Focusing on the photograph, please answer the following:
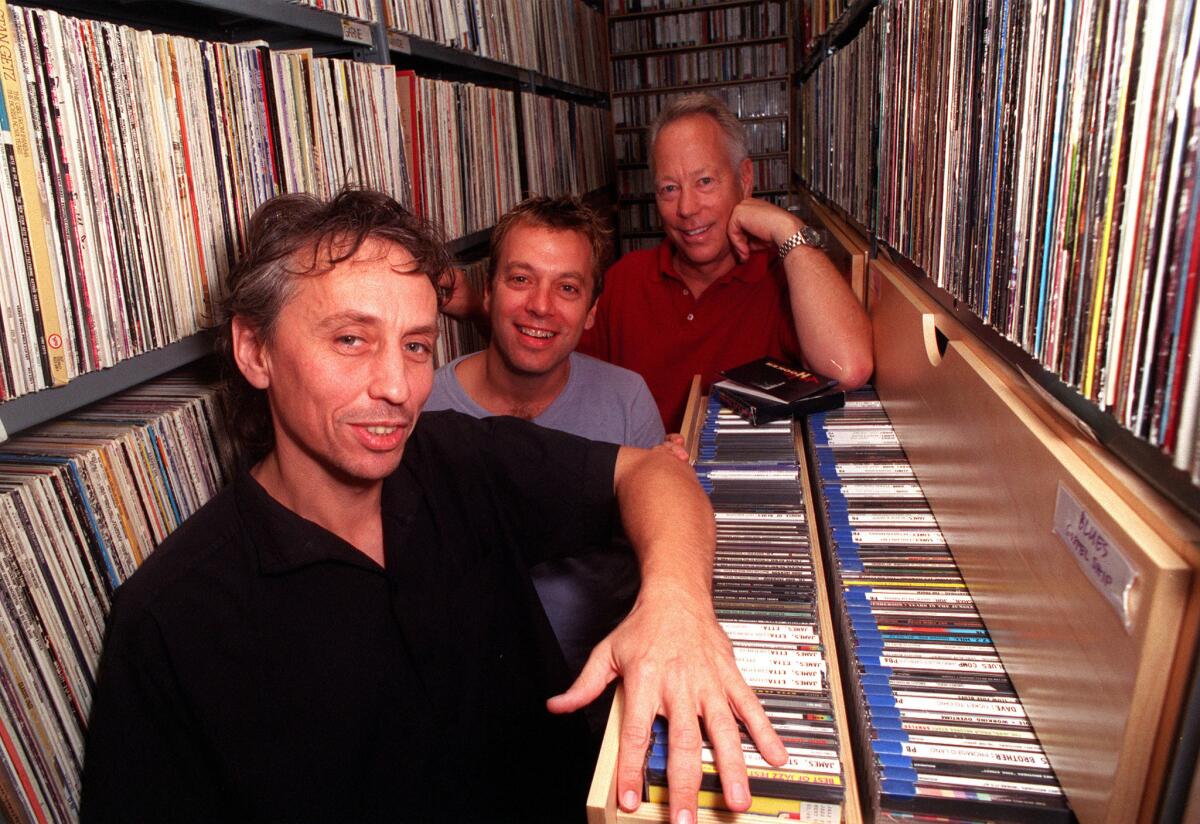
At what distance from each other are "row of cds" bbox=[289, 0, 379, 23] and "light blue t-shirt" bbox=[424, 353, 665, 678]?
0.75 metres

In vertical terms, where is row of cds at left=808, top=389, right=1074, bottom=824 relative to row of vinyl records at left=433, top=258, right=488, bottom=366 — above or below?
below

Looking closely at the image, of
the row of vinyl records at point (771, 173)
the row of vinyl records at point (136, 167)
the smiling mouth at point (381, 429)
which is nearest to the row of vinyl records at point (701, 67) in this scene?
the row of vinyl records at point (771, 173)

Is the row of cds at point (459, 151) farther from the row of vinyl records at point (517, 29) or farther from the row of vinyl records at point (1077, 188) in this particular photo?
the row of vinyl records at point (1077, 188)

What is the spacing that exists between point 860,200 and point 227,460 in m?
1.33

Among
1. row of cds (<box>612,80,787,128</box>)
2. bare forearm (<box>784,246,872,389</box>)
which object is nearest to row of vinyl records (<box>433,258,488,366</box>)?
bare forearm (<box>784,246,872,389</box>)

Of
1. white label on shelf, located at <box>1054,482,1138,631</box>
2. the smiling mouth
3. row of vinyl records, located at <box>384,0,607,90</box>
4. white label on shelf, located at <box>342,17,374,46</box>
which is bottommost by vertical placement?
the smiling mouth

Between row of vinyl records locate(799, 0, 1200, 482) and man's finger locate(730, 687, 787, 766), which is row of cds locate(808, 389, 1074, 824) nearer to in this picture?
man's finger locate(730, 687, 787, 766)

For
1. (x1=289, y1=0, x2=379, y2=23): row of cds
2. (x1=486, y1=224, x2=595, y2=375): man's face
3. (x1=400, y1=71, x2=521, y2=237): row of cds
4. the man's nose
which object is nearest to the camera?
the man's nose

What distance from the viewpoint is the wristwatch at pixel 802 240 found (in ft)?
5.91

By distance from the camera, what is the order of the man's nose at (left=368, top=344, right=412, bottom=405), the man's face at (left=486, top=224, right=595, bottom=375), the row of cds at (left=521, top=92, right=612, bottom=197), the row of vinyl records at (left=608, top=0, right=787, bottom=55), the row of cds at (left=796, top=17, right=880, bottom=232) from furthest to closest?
1. the row of vinyl records at (left=608, top=0, right=787, bottom=55)
2. the row of cds at (left=521, top=92, right=612, bottom=197)
3. the man's face at (left=486, top=224, right=595, bottom=375)
4. the row of cds at (left=796, top=17, right=880, bottom=232)
5. the man's nose at (left=368, top=344, right=412, bottom=405)

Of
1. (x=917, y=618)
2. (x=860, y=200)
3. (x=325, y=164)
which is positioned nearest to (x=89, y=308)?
(x=325, y=164)

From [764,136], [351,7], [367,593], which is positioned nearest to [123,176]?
[367,593]

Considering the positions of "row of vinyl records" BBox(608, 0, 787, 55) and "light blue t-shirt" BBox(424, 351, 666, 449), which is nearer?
"light blue t-shirt" BBox(424, 351, 666, 449)

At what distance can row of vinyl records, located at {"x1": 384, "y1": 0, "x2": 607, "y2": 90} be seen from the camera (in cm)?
174
